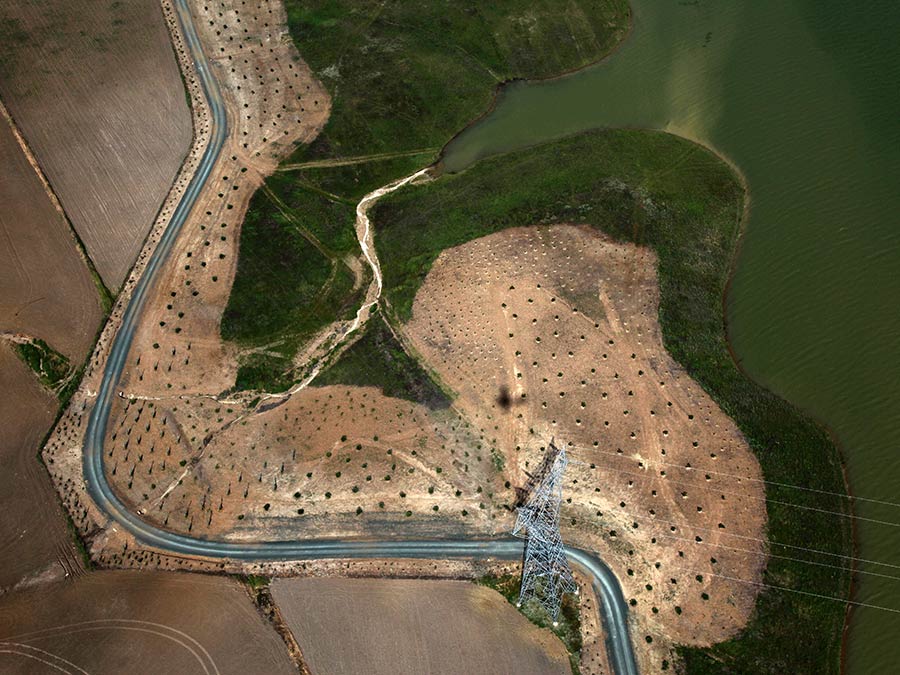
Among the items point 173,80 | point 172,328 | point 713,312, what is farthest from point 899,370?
point 173,80

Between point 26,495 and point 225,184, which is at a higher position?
point 225,184

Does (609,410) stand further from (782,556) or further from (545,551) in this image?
(782,556)

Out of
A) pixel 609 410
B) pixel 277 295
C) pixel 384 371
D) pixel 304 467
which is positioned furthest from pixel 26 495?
pixel 609 410

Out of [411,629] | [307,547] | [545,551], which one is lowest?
[411,629]

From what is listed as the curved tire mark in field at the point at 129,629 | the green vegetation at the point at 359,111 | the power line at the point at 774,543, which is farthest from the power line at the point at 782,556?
the green vegetation at the point at 359,111

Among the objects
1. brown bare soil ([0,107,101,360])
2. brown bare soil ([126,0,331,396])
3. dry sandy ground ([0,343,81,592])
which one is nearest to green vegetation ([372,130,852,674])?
brown bare soil ([126,0,331,396])

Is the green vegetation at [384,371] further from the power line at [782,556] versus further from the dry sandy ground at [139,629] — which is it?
the power line at [782,556]

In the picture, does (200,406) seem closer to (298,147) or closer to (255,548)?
(255,548)
